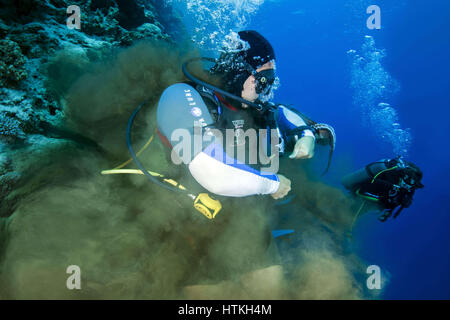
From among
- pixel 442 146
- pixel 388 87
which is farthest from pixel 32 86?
pixel 442 146

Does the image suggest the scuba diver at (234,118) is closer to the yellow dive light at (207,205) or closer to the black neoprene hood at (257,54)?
the black neoprene hood at (257,54)

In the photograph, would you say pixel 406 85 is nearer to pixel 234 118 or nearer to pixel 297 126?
pixel 297 126

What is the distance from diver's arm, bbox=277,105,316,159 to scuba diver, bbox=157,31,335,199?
12 millimetres

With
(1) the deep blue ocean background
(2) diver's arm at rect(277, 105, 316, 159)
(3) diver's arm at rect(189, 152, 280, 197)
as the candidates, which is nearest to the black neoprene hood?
(2) diver's arm at rect(277, 105, 316, 159)

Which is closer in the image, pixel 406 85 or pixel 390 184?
pixel 390 184

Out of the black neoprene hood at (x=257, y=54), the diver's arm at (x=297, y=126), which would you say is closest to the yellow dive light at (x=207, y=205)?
the diver's arm at (x=297, y=126)

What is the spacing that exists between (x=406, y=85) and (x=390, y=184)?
36.1 m

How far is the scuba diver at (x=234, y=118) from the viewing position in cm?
171

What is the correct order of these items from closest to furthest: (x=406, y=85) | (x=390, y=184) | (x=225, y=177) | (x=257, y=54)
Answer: (x=225, y=177)
(x=257, y=54)
(x=390, y=184)
(x=406, y=85)

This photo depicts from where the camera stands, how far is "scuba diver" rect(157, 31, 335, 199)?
1711 mm

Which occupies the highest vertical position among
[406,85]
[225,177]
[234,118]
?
[406,85]

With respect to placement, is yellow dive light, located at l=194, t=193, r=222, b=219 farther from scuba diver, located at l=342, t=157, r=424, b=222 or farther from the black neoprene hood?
scuba diver, located at l=342, t=157, r=424, b=222

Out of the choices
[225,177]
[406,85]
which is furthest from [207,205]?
[406,85]

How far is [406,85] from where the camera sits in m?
28.3
